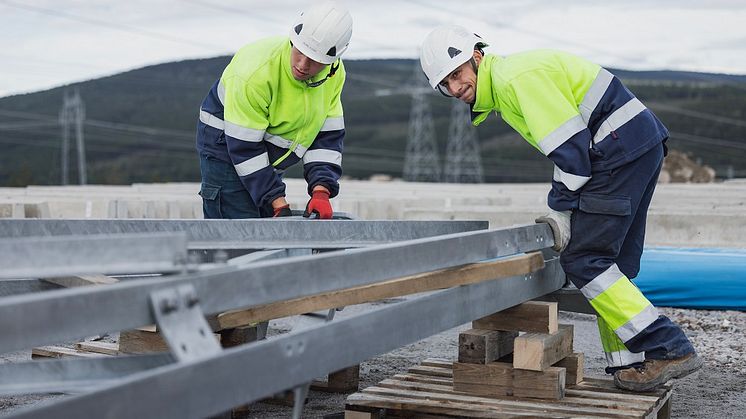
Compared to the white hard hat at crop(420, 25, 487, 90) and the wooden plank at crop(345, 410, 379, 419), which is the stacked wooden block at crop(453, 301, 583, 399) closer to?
the wooden plank at crop(345, 410, 379, 419)

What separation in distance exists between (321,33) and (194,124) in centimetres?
8368

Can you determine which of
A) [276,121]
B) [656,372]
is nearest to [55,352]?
[276,121]

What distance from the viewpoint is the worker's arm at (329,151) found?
589 cm

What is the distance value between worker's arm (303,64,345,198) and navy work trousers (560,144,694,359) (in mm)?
1622

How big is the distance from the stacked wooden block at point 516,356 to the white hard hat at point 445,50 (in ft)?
3.89

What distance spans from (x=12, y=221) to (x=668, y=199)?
10782 millimetres

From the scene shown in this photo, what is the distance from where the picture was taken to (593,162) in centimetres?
471

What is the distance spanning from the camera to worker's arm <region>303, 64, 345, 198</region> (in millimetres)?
5891

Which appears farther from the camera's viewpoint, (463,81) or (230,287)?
(463,81)

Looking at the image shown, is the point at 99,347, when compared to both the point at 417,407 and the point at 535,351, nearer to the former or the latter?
the point at 417,407

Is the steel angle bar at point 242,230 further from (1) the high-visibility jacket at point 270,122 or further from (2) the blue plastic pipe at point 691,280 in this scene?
(2) the blue plastic pipe at point 691,280

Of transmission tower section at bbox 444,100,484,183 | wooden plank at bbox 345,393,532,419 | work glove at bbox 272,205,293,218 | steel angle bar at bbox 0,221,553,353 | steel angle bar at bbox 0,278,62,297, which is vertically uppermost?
transmission tower section at bbox 444,100,484,183

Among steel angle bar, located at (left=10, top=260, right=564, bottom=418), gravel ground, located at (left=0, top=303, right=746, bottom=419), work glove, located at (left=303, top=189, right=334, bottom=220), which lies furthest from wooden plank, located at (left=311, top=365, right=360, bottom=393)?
steel angle bar, located at (left=10, top=260, right=564, bottom=418)

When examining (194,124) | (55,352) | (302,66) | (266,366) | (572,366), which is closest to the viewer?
(266,366)
